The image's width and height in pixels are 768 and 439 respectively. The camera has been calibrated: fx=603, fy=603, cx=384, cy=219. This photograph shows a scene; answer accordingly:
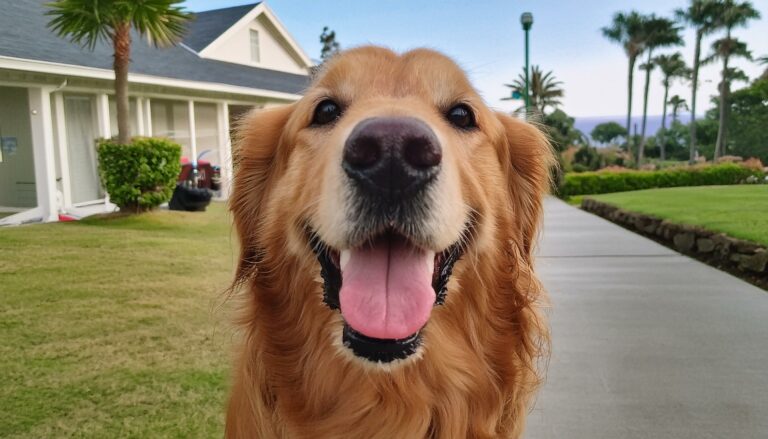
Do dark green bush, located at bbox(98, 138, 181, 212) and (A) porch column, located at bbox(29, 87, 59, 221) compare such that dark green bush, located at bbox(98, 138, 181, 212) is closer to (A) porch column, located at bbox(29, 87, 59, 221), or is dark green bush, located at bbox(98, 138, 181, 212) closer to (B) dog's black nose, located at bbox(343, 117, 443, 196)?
(A) porch column, located at bbox(29, 87, 59, 221)

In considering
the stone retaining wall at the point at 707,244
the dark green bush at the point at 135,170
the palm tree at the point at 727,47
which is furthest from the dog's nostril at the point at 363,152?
the palm tree at the point at 727,47

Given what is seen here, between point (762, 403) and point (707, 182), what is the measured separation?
1915cm

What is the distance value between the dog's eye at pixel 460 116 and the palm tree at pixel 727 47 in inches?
1083

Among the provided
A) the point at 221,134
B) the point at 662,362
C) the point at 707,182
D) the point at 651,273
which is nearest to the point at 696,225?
the point at 651,273

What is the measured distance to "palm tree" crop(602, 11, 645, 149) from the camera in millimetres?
55594

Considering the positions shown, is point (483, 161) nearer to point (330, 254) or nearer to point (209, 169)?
point (330, 254)

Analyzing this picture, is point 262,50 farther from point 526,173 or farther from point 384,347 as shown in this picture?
point 384,347

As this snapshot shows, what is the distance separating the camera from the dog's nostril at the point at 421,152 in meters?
1.85

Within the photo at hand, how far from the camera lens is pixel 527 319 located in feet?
8.93

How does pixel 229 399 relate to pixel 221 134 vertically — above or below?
below

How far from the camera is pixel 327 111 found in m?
2.59

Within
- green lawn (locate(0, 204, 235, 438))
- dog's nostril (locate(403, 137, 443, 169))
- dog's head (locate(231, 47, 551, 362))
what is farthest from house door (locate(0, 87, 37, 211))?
dog's nostril (locate(403, 137, 443, 169))

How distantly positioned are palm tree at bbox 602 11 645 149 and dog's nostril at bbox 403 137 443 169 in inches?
2316

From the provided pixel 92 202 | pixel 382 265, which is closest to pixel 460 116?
pixel 382 265
